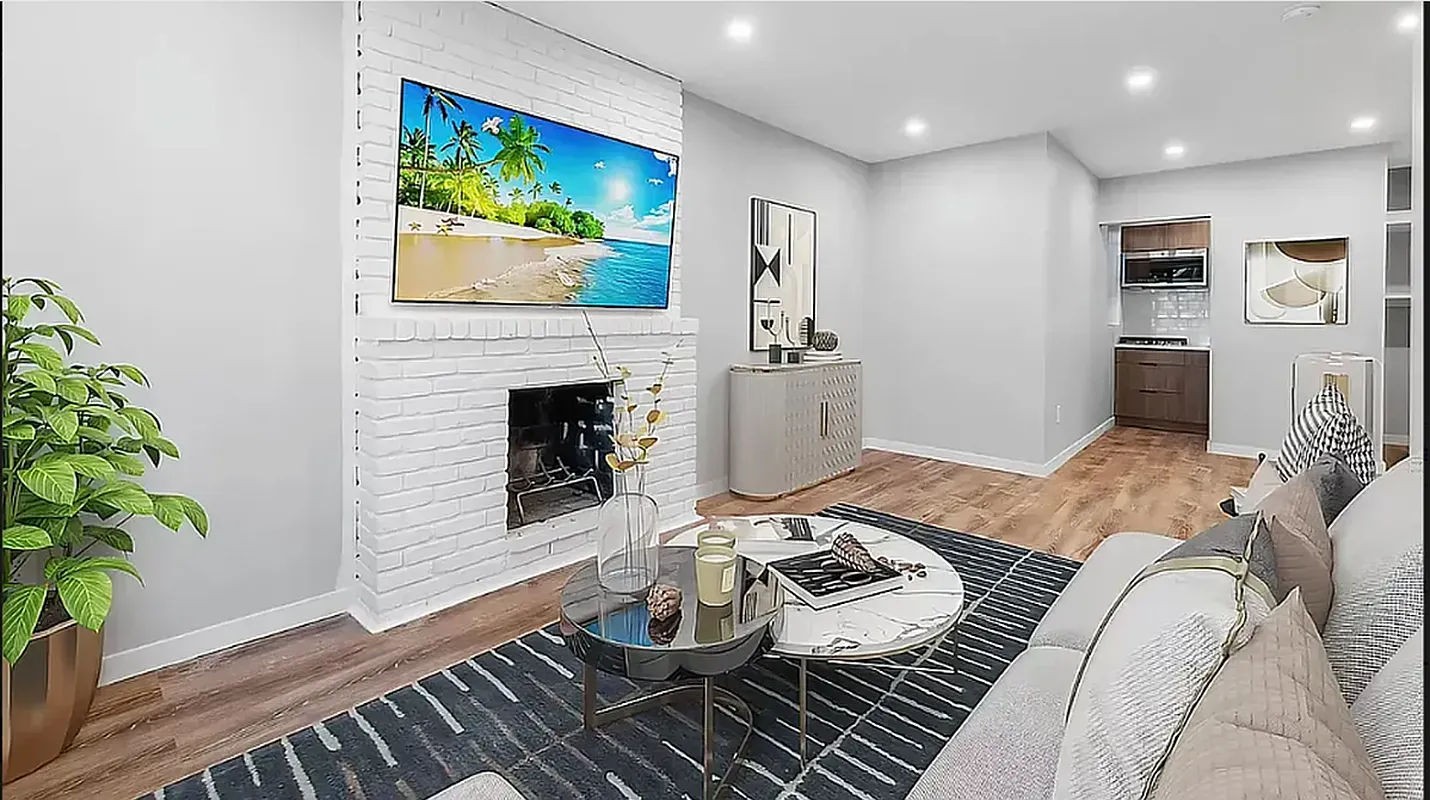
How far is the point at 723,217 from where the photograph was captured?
15.9ft

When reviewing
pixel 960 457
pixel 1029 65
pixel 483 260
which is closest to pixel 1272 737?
pixel 483 260

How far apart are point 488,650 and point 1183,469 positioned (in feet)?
18.0

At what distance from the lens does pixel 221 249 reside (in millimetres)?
2625

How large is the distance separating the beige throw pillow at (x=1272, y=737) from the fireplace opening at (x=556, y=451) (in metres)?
2.99

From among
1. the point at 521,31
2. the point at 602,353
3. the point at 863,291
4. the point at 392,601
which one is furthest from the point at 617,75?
the point at 863,291

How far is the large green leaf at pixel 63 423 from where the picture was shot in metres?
1.84

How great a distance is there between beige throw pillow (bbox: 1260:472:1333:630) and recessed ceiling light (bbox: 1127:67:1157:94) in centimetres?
337

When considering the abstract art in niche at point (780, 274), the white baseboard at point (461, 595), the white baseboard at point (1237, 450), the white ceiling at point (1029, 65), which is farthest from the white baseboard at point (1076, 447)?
the white baseboard at point (461, 595)

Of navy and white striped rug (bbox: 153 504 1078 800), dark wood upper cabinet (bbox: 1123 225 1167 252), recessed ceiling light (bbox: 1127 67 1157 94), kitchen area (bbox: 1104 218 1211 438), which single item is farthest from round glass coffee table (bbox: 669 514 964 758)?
dark wood upper cabinet (bbox: 1123 225 1167 252)

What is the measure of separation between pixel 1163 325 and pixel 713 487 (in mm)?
5782

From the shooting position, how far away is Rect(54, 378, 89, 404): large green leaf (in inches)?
76.0

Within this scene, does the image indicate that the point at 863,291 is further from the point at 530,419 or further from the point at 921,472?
the point at 530,419

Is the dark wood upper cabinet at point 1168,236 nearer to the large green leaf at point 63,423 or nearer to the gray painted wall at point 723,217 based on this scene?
the gray painted wall at point 723,217

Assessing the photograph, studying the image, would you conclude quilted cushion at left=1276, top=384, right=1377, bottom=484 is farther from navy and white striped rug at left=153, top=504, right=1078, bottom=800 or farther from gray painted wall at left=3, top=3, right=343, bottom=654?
A: gray painted wall at left=3, top=3, right=343, bottom=654
